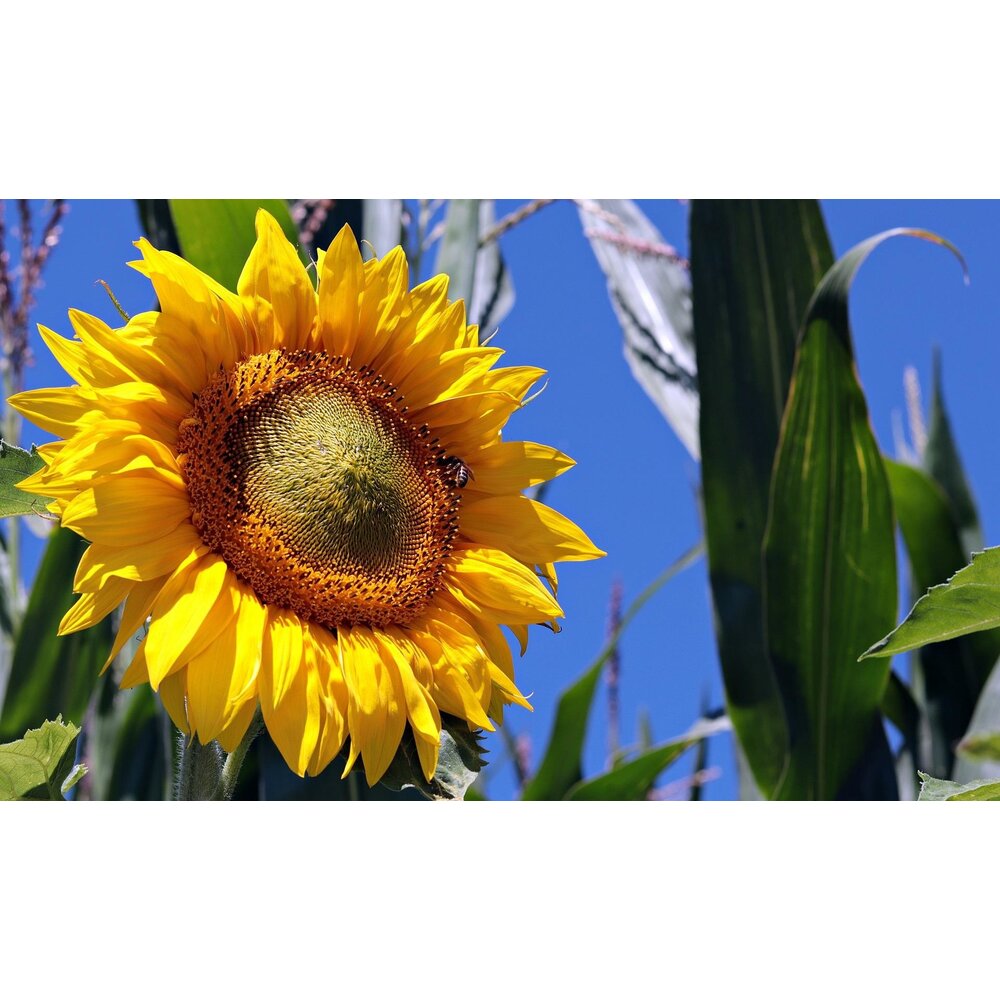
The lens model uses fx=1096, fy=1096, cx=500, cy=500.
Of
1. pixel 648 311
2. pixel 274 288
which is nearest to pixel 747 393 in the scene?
pixel 648 311

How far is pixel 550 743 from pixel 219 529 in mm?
629

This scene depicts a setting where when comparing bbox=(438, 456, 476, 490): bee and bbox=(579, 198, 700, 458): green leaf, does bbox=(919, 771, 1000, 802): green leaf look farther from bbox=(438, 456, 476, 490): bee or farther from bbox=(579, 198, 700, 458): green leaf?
bbox=(579, 198, 700, 458): green leaf

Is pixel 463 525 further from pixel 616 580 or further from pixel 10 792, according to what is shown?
pixel 616 580

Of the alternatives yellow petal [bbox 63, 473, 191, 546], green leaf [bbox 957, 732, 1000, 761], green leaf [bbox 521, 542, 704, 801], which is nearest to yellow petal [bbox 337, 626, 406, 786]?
yellow petal [bbox 63, 473, 191, 546]

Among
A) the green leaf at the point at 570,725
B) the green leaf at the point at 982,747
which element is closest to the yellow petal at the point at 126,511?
the green leaf at the point at 570,725

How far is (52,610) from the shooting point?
89 centimetres

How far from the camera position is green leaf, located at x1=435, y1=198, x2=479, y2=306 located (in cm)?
98

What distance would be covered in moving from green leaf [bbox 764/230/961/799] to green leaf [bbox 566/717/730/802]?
0.11 m

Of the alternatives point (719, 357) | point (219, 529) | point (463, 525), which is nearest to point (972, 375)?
point (719, 357)

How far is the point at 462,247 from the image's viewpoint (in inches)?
38.6

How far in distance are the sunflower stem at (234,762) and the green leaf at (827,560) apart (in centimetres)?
61

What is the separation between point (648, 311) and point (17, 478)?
807 mm

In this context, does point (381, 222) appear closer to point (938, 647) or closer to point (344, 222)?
point (344, 222)

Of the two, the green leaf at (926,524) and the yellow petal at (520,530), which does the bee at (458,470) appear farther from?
the green leaf at (926,524)
